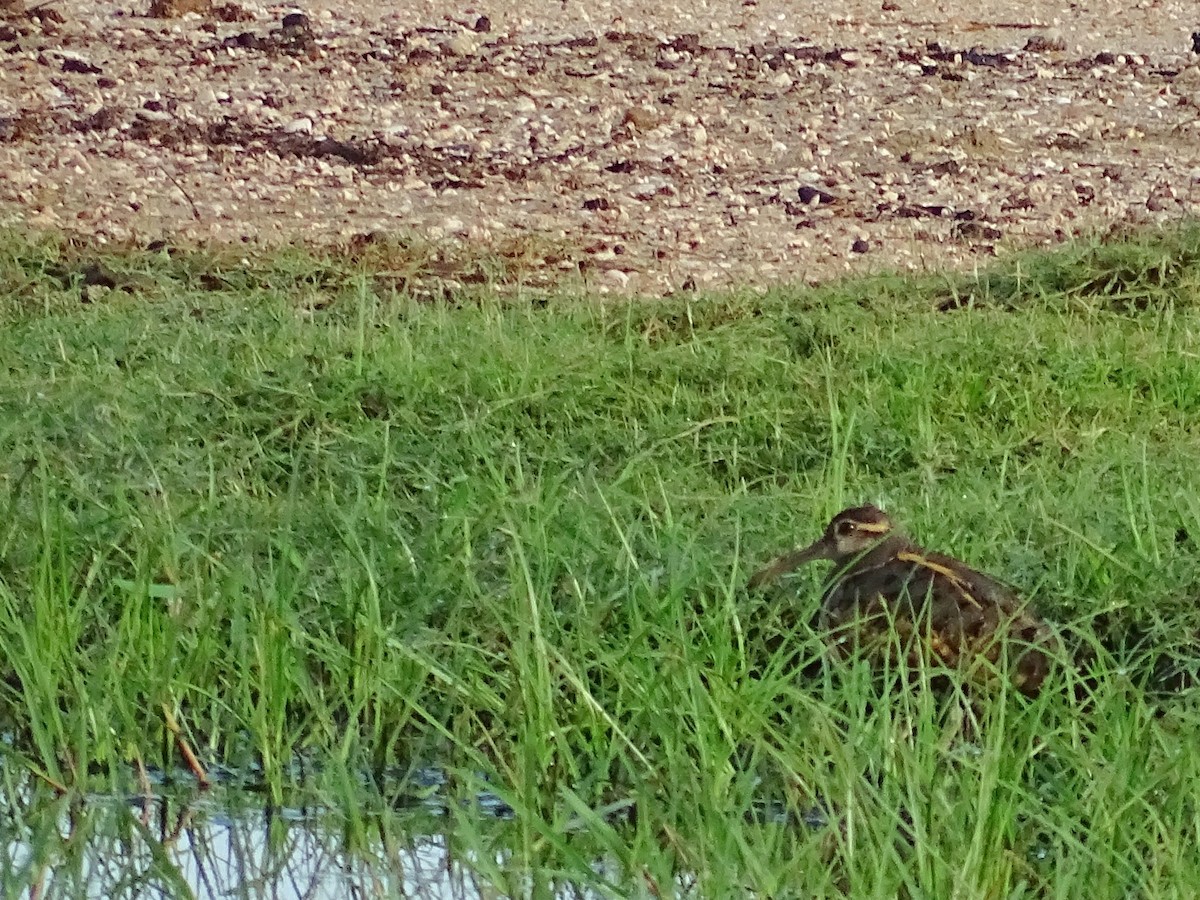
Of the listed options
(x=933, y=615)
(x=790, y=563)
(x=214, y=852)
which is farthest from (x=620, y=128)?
(x=214, y=852)

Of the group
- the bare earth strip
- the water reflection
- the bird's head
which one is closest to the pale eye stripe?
the bird's head

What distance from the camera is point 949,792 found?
132 inches

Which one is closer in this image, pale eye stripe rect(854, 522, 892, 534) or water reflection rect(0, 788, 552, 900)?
water reflection rect(0, 788, 552, 900)

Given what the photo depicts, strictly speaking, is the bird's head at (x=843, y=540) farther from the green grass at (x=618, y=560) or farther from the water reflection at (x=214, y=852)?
the water reflection at (x=214, y=852)

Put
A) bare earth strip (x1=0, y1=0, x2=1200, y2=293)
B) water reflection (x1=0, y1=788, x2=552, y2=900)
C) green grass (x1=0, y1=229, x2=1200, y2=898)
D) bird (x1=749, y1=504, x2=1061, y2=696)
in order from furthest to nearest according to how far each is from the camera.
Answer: bare earth strip (x1=0, y1=0, x2=1200, y2=293) < bird (x1=749, y1=504, x2=1061, y2=696) < water reflection (x1=0, y1=788, x2=552, y2=900) < green grass (x1=0, y1=229, x2=1200, y2=898)

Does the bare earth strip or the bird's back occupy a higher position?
the bird's back

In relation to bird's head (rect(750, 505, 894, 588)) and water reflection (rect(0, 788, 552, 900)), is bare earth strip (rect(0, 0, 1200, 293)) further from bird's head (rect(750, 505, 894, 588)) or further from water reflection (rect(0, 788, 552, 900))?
water reflection (rect(0, 788, 552, 900))

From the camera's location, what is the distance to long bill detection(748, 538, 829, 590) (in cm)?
435

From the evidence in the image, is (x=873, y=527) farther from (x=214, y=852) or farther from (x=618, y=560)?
(x=214, y=852)

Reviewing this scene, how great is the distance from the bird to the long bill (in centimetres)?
2

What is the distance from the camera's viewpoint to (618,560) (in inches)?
171

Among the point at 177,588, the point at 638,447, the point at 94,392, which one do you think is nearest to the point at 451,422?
the point at 638,447

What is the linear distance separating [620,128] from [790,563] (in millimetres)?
7319

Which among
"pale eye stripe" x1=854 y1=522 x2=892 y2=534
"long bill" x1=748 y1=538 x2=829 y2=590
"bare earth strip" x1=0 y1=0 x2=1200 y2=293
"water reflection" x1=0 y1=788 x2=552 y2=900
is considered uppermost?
"pale eye stripe" x1=854 y1=522 x2=892 y2=534
